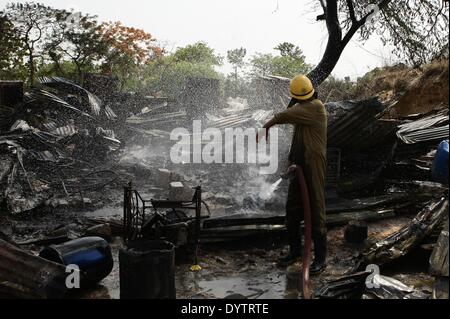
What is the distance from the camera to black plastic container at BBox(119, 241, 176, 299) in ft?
12.3

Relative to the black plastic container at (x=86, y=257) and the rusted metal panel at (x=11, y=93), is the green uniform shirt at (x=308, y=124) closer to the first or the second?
the black plastic container at (x=86, y=257)

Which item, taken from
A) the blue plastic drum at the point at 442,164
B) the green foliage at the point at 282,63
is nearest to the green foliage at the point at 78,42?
the green foliage at the point at 282,63

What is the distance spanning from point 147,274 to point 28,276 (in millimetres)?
1145

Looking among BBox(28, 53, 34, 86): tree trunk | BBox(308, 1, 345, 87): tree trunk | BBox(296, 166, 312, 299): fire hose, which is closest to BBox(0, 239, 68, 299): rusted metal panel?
BBox(296, 166, 312, 299): fire hose

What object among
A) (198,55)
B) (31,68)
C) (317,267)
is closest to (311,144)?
(317,267)

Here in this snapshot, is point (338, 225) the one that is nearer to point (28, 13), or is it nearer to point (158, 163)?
point (158, 163)

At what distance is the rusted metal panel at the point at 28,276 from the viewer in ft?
12.4

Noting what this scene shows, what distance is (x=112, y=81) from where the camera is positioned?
1645 cm

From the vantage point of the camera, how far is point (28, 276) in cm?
387

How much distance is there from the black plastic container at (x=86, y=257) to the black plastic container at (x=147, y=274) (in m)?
0.60

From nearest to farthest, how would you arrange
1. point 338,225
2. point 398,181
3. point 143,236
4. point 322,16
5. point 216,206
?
1. point 143,236
2. point 338,225
3. point 216,206
4. point 398,181
5. point 322,16
